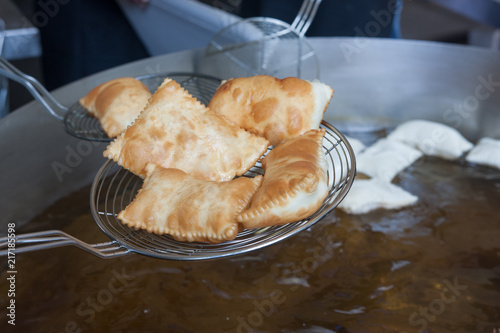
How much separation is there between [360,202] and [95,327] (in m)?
0.95

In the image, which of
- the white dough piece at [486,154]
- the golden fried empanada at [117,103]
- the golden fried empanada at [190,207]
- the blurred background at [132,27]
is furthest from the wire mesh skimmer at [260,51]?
the golden fried empanada at [190,207]

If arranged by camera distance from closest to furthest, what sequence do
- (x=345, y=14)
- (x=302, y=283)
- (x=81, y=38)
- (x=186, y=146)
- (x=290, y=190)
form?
1. (x=290, y=190)
2. (x=186, y=146)
3. (x=302, y=283)
4. (x=345, y=14)
5. (x=81, y=38)

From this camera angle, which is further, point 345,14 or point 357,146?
point 345,14

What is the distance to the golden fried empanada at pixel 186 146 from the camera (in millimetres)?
1129

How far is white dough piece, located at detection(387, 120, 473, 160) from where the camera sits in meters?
1.93

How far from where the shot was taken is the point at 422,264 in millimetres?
1441

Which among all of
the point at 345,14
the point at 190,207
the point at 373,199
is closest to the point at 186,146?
the point at 190,207

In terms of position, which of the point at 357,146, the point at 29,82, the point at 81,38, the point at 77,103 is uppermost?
the point at 29,82

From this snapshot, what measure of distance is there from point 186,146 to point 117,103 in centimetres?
39

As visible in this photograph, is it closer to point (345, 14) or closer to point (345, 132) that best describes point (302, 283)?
point (345, 132)

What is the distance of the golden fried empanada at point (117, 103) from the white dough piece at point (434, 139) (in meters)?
1.14

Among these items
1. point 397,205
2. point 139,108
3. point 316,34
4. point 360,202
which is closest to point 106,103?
point 139,108

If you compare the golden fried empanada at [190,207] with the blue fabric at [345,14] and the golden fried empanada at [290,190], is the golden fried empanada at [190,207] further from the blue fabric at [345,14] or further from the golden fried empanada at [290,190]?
the blue fabric at [345,14]

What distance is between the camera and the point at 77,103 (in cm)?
159
